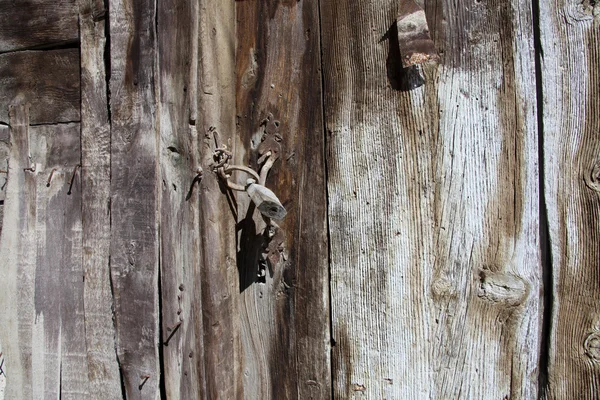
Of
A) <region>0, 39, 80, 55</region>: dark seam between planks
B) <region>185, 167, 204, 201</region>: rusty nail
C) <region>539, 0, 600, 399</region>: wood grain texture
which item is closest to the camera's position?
<region>539, 0, 600, 399</region>: wood grain texture

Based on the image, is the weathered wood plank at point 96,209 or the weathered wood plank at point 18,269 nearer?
the weathered wood plank at point 96,209

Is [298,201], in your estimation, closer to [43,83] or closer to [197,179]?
[197,179]

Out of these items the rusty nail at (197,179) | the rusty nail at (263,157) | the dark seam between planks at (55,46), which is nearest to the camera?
the rusty nail at (197,179)

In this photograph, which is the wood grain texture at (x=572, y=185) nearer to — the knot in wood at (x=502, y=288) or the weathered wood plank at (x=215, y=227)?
the knot in wood at (x=502, y=288)

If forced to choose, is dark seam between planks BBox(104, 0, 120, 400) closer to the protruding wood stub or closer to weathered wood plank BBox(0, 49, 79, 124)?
weathered wood plank BBox(0, 49, 79, 124)

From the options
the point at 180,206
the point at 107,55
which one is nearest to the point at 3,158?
the point at 107,55

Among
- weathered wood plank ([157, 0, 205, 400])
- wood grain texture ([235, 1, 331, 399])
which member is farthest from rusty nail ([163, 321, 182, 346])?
wood grain texture ([235, 1, 331, 399])

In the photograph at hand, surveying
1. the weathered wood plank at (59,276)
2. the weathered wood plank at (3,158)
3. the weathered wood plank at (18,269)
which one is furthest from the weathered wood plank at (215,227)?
the weathered wood plank at (3,158)
